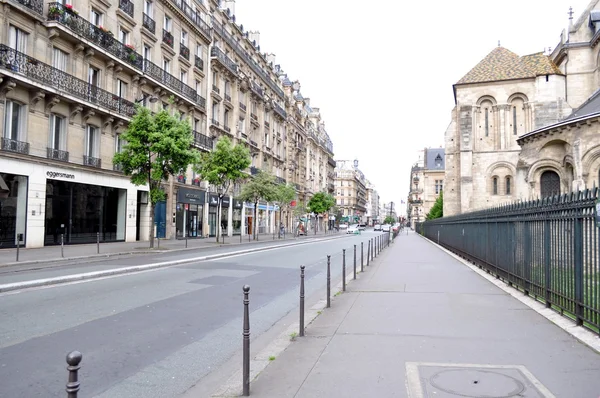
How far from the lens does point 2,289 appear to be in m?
9.67

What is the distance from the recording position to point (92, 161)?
25.2m

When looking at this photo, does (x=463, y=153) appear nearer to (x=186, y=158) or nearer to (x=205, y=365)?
(x=186, y=158)

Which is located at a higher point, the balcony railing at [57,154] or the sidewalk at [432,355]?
the balcony railing at [57,154]

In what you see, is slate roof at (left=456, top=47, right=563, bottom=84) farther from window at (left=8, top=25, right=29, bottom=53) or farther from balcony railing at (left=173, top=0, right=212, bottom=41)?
window at (left=8, top=25, right=29, bottom=53)

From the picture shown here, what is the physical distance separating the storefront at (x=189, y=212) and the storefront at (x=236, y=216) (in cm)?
688

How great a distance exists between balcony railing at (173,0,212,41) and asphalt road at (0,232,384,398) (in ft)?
90.4

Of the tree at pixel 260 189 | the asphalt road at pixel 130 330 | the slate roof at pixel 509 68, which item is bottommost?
the asphalt road at pixel 130 330

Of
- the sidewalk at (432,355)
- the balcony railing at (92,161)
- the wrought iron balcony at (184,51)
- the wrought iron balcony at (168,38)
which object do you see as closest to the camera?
the sidewalk at (432,355)

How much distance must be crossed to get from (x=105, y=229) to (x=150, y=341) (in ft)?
75.2

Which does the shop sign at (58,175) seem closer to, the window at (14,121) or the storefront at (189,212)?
the window at (14,121)

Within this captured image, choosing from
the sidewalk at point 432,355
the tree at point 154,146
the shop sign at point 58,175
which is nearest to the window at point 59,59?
the tree at point 154,146

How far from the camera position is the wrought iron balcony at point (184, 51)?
3431cm

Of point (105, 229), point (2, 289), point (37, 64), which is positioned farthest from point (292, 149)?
point (2, 289)

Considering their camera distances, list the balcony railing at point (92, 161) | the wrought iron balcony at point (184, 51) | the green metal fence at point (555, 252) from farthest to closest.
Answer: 1. the wrought iron balcony at point (184, 51)
2. the balcony railing at point (92, 161)
3. the green metal fence at point (555, 252)
